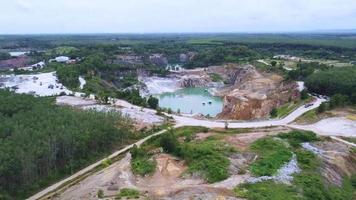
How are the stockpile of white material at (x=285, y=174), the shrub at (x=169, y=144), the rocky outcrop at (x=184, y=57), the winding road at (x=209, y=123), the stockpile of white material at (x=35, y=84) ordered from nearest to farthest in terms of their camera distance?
the stockpile of white material at (x=285, y=174), the winding road at (x=209, y=123), the shrub at (x=169, y=144), the stockpile of white material at (x=35, y=84), the rocky outcrop at (x=184, y=57)

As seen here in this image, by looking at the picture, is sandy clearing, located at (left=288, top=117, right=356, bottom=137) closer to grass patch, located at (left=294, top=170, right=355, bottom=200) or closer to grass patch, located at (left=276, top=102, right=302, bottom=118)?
grass patch, located at (left=276, top=102, right=302, bottom=118)

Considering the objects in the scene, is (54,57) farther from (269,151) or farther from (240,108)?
(269,151)

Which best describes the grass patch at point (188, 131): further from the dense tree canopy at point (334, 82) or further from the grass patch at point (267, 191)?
the dense tree canopy at point (334, 82)

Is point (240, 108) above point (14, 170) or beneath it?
beneath

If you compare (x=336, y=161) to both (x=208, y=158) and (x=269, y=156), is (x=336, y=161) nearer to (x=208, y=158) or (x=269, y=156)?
(x=269, y=156)

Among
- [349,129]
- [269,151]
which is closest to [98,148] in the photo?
[269,151]

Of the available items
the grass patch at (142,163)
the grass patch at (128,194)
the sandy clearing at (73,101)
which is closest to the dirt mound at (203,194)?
the grass patch at (128,194)

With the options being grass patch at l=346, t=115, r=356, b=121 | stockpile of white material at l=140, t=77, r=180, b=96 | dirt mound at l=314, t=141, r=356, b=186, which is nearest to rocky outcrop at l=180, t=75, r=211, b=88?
stockpile of white material at l=140, t=77, r=180, b=96

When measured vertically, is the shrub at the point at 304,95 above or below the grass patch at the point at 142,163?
below
